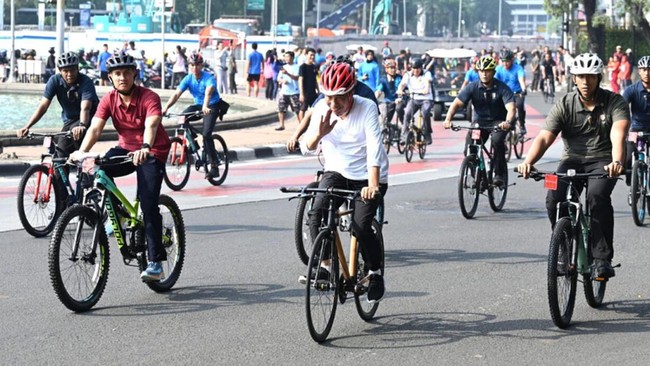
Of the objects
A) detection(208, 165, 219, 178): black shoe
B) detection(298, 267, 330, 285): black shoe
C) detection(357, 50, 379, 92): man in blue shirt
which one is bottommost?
detection(208, 165, 219, 178): black shoe

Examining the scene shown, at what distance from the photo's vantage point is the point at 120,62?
8906 mm

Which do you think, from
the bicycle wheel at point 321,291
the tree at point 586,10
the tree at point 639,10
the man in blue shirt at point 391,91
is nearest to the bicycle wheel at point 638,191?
the bicycle wheel at point 321,291

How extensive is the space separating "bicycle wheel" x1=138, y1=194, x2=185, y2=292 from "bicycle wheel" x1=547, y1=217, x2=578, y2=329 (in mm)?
2765

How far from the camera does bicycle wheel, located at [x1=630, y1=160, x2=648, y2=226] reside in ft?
43.5

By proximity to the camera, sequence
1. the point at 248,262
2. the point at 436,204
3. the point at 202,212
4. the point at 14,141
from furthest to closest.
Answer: the point at 14,141
the point at 436,204
the point at 202,212
the point at 248,262

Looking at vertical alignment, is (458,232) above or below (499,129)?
below

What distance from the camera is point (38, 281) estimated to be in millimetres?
9648

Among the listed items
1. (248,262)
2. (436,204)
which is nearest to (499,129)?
(436,204)

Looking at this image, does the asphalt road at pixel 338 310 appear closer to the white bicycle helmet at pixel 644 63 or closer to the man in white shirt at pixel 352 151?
the man in white shirt at pixel 352 151

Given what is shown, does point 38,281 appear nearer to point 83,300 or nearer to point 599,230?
point 83,300

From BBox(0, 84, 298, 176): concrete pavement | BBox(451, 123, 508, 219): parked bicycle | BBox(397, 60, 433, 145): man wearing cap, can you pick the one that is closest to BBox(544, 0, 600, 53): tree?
BBox(0, 84, 298, 176): concrete pavement

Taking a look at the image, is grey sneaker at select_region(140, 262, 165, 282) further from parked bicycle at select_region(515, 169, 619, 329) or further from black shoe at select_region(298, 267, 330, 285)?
parked bicycle at select_region(515, 169, 619, 329)

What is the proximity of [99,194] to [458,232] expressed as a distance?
498cm

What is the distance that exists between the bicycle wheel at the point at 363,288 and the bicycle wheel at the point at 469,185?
18.8ft
